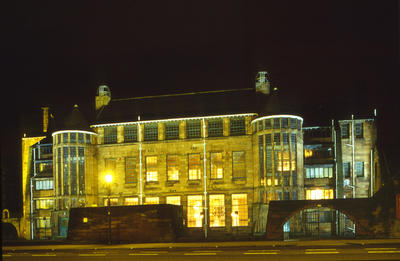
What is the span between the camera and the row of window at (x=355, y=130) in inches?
1881

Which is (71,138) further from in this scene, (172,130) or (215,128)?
(215,128)

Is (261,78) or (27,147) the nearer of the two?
(261,78)

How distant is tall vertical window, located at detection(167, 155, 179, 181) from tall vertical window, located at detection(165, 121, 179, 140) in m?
1.86

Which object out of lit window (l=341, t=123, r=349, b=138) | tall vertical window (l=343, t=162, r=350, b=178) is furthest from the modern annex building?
lit window (l=341, t=123, r=349, b=138)

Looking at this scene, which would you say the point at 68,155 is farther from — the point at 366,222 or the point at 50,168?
the point at 366,222

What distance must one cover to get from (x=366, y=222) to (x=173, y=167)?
67.6 feet

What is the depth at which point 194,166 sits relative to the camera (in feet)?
160

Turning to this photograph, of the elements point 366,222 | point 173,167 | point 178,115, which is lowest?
point 366,222

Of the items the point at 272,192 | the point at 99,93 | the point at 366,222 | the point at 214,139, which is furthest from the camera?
the point at 99,93

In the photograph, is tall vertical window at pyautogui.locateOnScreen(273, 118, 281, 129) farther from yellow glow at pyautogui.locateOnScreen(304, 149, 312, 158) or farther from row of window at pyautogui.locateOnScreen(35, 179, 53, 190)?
row of window at pyautogui.locateOnScreen(35, 179, 53, 190)

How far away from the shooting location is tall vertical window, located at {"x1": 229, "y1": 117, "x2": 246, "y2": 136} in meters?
48.0

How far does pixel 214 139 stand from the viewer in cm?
4831

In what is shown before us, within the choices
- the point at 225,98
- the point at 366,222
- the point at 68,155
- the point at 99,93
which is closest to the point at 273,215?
the point at 366,222

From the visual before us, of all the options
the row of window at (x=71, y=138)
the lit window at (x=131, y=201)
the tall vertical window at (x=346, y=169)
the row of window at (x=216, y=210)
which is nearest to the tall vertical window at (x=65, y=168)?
the row of window at (x=71, y=138)
